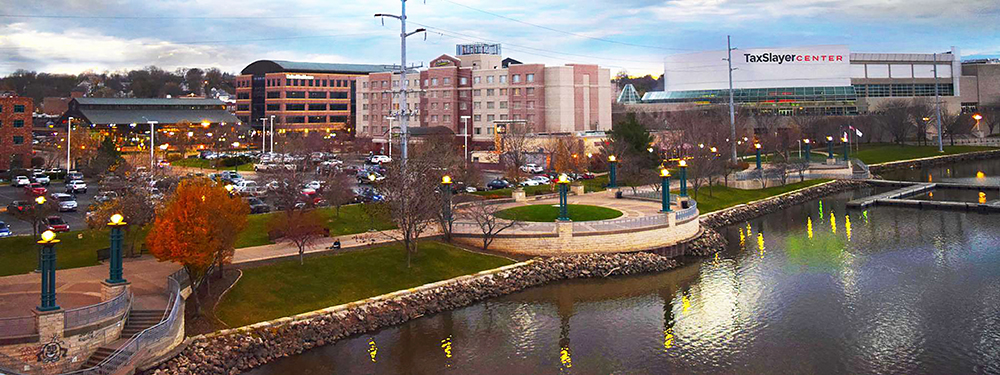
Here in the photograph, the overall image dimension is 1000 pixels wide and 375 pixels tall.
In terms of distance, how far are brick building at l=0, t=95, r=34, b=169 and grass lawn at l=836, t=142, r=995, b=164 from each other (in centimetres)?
9914

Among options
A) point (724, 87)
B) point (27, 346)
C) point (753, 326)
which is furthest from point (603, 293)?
point (724, 87)

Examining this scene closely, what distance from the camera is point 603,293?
35.6 metres

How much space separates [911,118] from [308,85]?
98.3m

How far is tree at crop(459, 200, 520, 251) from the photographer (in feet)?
130

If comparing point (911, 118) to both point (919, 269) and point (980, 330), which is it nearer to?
point (919, 269)

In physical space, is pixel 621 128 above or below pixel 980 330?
above

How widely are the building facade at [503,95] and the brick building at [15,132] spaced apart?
132ft

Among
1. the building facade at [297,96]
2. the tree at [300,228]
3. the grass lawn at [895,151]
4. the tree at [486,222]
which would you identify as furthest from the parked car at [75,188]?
the grass lawn at [895,151]

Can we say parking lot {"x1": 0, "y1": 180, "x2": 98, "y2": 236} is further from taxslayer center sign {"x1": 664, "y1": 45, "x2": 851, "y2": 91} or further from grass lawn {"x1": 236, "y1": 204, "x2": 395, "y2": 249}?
taxslayer center sign {"x1": 664, "y1": 45, "x2": 851, "y2": 91}

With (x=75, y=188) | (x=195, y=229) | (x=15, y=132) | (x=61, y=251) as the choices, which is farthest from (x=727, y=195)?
(x=15, y=132)

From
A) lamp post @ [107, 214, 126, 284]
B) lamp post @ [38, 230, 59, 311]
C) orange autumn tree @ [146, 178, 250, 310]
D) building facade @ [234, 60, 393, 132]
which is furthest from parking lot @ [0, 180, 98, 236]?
building facade @ [234, 60, 393, 132]

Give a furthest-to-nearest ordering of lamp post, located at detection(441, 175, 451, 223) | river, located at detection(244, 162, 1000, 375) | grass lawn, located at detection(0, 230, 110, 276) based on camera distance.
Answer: lamp post, located at detection(441, 175, 451, 223) < grass lawn, located at detection(0, 230, 110, 276) < river, located at detection(244, 162, 1000, 375)

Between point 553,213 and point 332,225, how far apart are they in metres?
13.0

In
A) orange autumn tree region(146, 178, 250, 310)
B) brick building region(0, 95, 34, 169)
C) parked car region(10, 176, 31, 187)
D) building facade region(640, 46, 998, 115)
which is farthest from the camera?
building facade region(640, 46, 998, 115)
